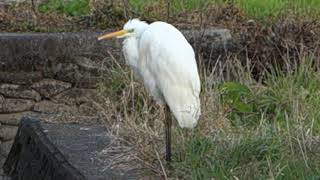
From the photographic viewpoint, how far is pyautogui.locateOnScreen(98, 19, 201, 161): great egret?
16.9 feet

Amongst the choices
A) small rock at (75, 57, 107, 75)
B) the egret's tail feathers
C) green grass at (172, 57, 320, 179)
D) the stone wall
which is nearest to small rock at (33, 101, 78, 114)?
the stone wall

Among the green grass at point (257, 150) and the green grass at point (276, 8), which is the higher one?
the green grass at point (257, 150)

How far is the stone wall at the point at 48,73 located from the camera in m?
7.69

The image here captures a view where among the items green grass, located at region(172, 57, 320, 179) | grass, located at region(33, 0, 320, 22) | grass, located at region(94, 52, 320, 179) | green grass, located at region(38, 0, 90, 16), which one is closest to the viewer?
green grass, located at region(172, 57, 320, 179)

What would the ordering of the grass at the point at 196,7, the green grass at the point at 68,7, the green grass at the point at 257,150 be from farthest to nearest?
the green grass at the point at 68,7 < the grass at the point at 196,7 < the green grass at the point at 257,150

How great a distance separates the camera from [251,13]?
8.64 meters

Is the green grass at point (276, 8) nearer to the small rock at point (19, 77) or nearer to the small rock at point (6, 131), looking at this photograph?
the small rock at point (19, 77)

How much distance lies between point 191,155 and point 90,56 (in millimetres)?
2728

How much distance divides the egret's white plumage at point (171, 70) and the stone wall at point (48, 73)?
94.6 inches

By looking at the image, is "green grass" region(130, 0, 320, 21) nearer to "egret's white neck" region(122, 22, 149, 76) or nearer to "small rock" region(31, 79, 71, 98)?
"small rock" region(31, 79, 71, 98)

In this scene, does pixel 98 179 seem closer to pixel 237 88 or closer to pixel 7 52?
pixel 237 88

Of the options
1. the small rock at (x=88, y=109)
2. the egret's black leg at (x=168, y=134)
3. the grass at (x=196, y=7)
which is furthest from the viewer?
the grass at (x=196, y=7)

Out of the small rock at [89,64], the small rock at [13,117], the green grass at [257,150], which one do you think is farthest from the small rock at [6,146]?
the green grass at [257,150]

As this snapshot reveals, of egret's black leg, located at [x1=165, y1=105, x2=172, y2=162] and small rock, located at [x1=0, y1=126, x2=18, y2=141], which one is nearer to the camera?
egret's black leg, located at [x1=165, y1=105, x2=172, y2=162]
